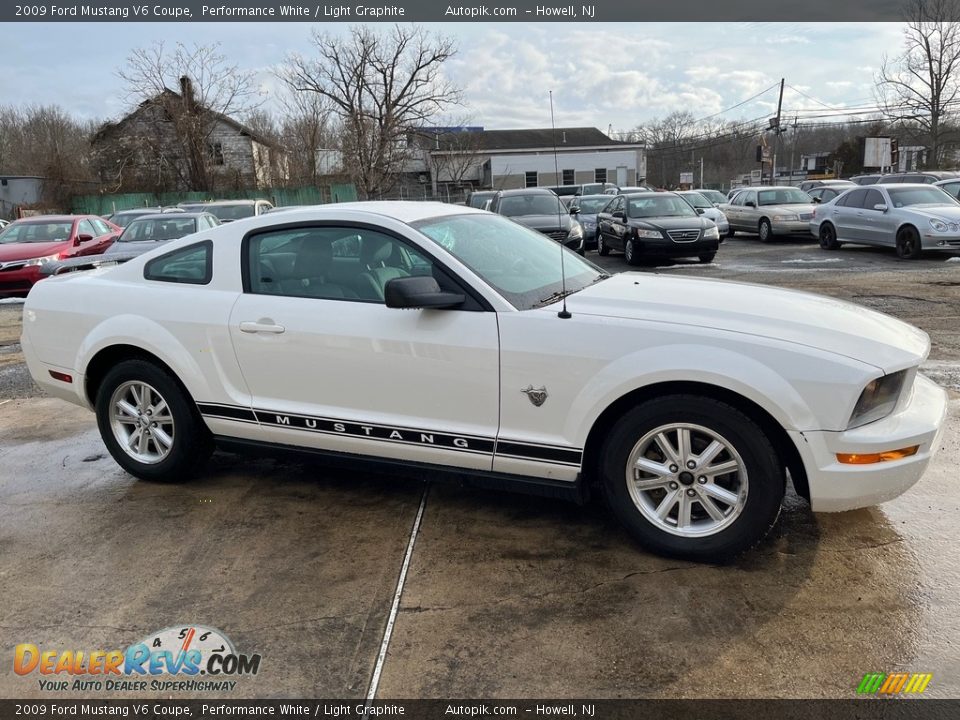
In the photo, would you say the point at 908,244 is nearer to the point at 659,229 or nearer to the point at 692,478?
the point at 659,229

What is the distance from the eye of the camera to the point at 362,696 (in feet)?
8.19

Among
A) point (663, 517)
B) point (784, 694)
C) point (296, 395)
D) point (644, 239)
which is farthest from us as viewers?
point (644, 239)

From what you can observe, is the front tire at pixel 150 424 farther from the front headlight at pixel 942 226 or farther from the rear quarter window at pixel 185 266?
the front headlight at pixel 942 226

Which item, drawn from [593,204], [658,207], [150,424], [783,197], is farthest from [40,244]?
[783,197]

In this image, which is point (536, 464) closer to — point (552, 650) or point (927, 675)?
point (552, 650)

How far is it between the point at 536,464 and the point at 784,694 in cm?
137

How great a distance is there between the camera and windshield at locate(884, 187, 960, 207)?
14406 millimetres

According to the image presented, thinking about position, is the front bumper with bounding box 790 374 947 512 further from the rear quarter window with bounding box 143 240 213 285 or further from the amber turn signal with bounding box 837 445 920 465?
the rear quarter window with bounding box 143 240 213 285

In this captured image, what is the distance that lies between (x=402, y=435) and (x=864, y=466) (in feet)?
6.79

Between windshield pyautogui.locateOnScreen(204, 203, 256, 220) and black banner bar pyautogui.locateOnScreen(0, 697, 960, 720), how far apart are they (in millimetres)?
14739

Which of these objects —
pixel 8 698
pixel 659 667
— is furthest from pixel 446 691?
pixel 8 698

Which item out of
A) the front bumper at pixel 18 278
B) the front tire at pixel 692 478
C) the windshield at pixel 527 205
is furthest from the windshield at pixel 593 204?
the front tire at pixel 692 478

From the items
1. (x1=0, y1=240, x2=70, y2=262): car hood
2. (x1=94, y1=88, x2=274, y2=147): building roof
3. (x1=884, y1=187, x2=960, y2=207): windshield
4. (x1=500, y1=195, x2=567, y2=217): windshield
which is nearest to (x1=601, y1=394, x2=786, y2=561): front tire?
(x1=500, y1=195, x2=567, y2=217): windshield

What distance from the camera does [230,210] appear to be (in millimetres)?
16234
